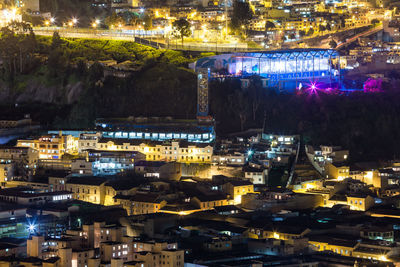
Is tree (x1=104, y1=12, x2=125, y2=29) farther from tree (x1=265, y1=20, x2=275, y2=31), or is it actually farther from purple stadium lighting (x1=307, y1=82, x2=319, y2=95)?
purple stadium lighting (x1=307, y1=82, x2=319, y2=95)

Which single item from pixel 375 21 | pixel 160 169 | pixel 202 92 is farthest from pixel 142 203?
pixel 375 21

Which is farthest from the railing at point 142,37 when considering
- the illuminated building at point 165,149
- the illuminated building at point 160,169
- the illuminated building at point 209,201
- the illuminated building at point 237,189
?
the illuminated building at point 209,201

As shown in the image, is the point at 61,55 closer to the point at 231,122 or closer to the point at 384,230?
the point at 231,122

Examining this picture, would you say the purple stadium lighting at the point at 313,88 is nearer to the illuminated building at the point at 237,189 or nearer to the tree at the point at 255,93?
the tree at the point at 255,93

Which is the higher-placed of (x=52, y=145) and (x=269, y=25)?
(x=269, y=25)

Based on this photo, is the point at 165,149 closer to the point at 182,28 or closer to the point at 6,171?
the point at 6,171
